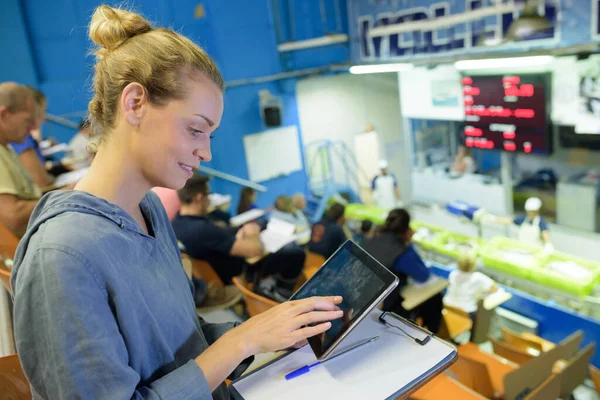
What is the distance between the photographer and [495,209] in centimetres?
652

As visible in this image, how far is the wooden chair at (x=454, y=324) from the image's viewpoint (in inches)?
143

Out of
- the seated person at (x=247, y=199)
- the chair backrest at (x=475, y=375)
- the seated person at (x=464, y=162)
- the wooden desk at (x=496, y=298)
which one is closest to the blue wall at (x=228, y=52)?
the seated person at (x=247, y=199)

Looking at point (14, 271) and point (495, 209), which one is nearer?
point (14, 271)

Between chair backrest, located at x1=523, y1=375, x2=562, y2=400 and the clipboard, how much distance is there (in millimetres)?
1534

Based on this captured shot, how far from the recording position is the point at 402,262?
3.60 metres

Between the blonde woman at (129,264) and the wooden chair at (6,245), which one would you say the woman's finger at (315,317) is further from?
the wooden chair at (6,245)

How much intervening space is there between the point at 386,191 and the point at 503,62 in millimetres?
2972

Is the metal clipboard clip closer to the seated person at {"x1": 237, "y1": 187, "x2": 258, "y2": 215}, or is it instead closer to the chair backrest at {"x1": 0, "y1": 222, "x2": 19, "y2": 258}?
the chair backrest at {"x1": 0, "y1": 222, "x2": 19, "y2": 258}

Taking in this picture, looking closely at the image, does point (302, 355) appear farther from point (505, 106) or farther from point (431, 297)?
point (505, 106)

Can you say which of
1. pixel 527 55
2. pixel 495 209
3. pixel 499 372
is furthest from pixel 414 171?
pixel 499 372

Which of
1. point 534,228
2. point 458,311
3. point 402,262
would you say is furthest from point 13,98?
point 534,228

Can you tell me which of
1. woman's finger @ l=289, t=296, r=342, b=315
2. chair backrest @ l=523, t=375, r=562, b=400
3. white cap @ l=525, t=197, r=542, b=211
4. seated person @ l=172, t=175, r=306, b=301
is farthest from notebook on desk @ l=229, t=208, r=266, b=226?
woman's finger @ l=289, t=296, r=342, b=315

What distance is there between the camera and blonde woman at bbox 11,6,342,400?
745mm

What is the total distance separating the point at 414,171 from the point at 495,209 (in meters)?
1.52
